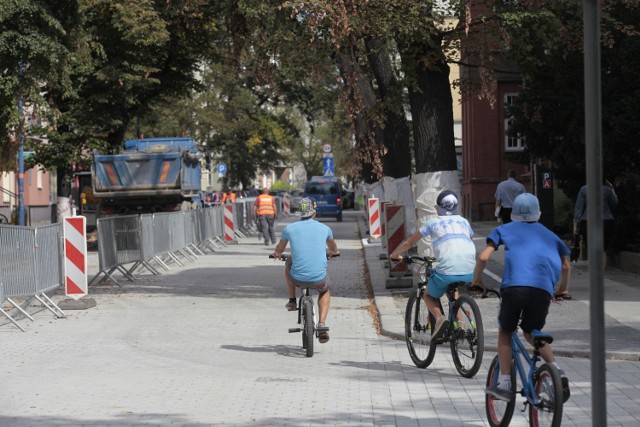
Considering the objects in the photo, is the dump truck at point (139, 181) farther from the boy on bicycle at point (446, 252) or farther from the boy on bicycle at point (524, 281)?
the boy on bicycle at point (524, 281)

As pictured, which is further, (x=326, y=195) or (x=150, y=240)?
(x=326, y=195)

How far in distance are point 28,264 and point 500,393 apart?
30.9 ft

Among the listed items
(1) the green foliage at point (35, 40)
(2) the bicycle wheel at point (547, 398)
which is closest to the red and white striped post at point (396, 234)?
(1) the green foliage at point (35, 40)

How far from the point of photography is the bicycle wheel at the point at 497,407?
761 cm

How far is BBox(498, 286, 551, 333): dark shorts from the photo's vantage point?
25.0ft

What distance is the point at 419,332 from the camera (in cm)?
1152

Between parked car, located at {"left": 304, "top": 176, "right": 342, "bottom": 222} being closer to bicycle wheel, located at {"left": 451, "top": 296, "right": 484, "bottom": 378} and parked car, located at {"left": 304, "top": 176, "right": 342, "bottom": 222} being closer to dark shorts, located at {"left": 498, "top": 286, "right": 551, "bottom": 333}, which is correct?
bicycle wheel, located at {"left": 451, "top": 296, "right": 484, "bottom": 378}

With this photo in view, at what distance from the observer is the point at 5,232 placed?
15.2 metres

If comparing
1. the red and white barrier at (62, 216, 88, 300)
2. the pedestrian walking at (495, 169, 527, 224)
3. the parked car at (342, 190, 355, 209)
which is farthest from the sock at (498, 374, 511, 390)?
the parked car at (342, 190, 355, 209)

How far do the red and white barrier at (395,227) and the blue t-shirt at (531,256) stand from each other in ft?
37.6

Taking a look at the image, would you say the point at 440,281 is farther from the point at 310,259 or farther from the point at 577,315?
the point at 577,315

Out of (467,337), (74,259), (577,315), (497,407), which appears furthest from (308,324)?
(74,259)

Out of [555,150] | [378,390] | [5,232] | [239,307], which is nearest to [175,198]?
[555,150]

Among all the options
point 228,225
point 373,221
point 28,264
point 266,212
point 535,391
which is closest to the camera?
point 535,391
